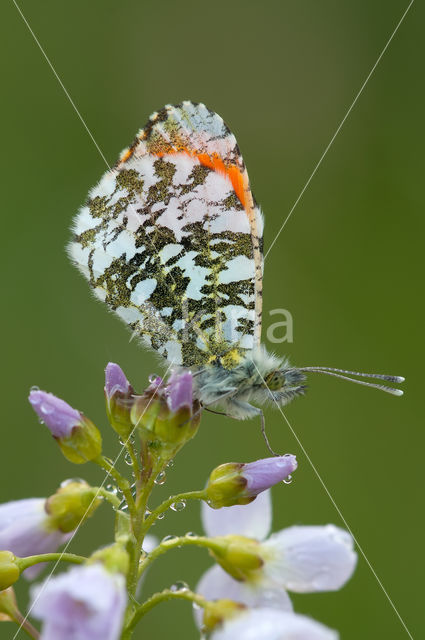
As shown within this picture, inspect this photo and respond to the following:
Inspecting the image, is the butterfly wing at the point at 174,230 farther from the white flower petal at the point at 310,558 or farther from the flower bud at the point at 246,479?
the white flower petal at the point at 310,558

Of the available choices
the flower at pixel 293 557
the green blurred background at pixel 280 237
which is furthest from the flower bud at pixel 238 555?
the green blurred background at pixel 280 237

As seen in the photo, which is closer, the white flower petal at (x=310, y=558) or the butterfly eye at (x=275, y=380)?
the white flower petal at (x=310, y=558)

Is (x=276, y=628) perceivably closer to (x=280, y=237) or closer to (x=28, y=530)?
(x=28, y=530)

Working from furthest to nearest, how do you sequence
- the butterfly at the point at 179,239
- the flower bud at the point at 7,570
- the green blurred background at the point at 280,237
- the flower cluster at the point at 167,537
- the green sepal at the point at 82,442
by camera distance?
1. the green blurred background at the point at 280,237
2. the butterfly at the point at 179,239
3. the green sepal at the point at 82,442
4. the flower bud at the point at 7,570
5. the flower cluster at the point at 167,537

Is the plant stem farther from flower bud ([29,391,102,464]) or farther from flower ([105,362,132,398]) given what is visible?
flower ([105,362,132,398])

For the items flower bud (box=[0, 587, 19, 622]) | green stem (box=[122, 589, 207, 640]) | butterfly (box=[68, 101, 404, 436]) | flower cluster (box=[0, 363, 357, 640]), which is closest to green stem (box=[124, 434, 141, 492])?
flower cluster (box=[0, 363, 357, 640])

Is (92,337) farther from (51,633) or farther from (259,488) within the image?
(51,633)

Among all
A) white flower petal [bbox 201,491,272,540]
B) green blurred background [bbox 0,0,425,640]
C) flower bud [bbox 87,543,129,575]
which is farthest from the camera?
green blurred background [bbox 0,0,425,640]
